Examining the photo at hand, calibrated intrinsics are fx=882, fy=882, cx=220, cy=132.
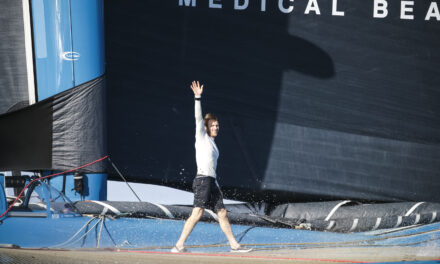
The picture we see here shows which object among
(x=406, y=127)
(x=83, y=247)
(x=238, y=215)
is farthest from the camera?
(x=406, y=127)

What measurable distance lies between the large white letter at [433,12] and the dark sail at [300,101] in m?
0.01

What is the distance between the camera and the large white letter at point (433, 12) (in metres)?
6.41

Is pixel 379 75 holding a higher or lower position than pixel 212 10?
lower

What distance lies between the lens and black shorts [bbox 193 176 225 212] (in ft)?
16.6

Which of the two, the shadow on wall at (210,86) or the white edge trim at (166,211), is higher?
the shadow on wall at (210,86)

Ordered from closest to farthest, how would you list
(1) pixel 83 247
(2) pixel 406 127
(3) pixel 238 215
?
(1) pixel 83 247 → (3) pixel 238 215 → (2) pixel 406 127

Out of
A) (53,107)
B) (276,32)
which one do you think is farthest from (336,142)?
(53,107)

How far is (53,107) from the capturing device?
20.0 ft

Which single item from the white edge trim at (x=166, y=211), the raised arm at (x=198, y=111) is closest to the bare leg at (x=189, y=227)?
the raised arm at (x=198, y=111)

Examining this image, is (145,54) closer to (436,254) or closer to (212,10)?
(212,10)

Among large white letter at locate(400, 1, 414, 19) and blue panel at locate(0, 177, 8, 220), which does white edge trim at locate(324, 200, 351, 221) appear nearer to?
large white letter at locate(400, 1, 414, 19)

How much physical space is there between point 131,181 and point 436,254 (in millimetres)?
2305

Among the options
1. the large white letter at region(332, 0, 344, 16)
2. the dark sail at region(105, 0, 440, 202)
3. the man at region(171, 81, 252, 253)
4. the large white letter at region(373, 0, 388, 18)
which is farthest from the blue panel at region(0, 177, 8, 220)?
the large white letter at region(373, 0, 388, 18)

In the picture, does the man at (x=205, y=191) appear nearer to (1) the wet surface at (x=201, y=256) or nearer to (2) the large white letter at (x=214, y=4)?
(1) the wet surface at (x=201, y=256)
